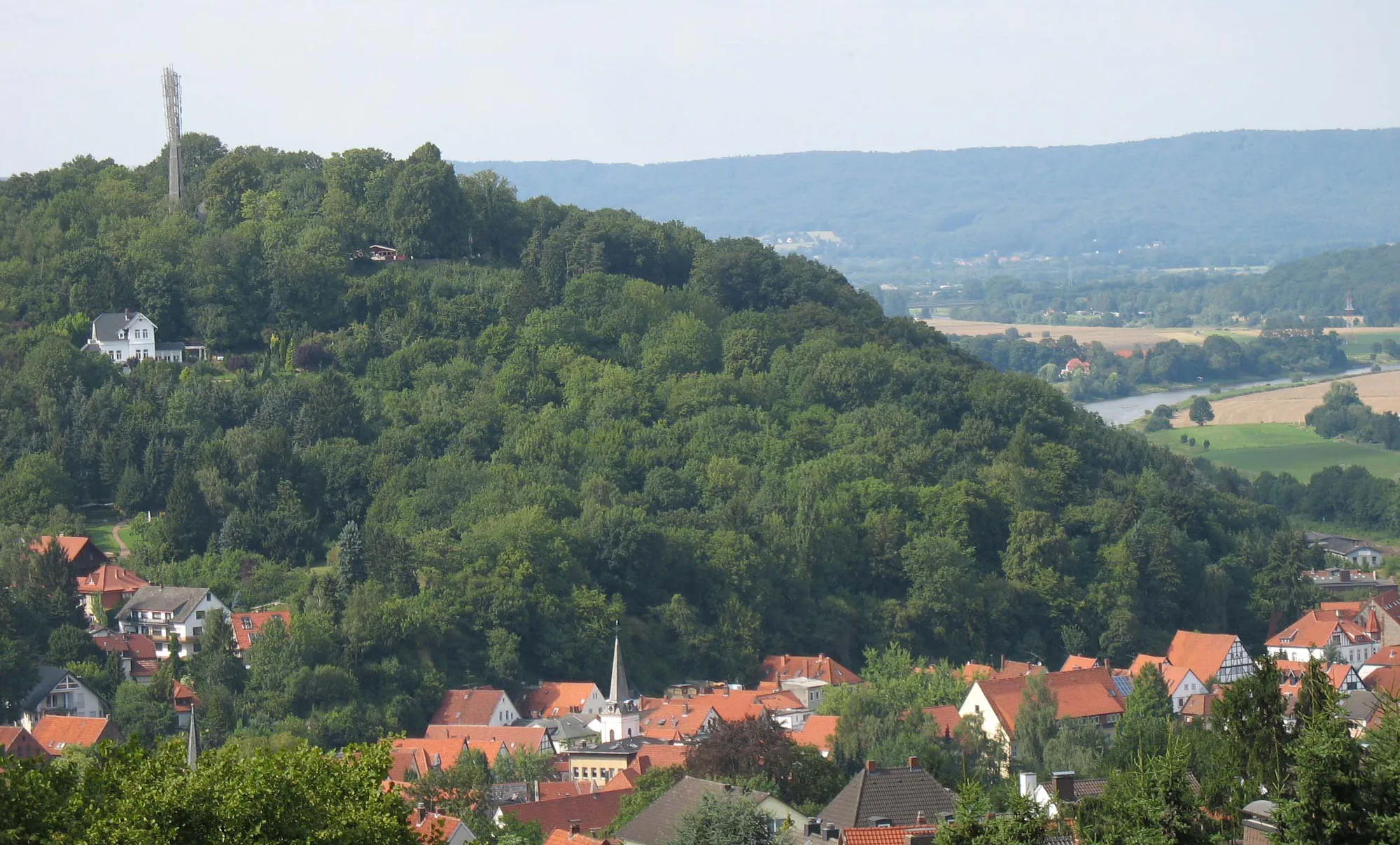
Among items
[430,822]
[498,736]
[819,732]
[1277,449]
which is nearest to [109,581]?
[498,736]

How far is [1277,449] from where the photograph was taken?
122 meters

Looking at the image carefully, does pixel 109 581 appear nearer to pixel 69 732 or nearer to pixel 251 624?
pixel 251 624

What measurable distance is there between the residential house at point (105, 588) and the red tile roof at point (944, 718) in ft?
77.8

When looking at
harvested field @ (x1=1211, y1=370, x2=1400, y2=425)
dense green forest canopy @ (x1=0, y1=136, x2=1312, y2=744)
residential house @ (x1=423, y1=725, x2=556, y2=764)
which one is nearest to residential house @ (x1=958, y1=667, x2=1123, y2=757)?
dense green forest canopy @ (x1=0, y1=136, x2=1312, y2=744)

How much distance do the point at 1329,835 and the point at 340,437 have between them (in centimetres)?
5604

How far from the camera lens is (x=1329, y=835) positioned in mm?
24594

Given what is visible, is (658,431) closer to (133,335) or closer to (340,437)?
(340,437)

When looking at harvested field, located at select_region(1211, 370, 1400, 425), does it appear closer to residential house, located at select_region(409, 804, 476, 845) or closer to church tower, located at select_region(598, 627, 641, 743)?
church tower, located at select_region(598, 627, 641, 743)

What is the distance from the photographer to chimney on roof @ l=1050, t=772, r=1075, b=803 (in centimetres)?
3606

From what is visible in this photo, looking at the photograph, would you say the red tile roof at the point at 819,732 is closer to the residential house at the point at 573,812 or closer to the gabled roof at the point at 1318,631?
the residential house at the point at 573,812

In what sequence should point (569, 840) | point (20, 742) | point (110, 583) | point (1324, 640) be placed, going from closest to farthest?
point (569, 840) → point (20, 742) → point (110, 583) → point (1324, 640)

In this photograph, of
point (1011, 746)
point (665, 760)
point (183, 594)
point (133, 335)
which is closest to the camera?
point (665, 760)

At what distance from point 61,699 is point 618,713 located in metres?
14.4

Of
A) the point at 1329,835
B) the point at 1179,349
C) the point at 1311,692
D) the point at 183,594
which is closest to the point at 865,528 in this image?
the point at 183,594
